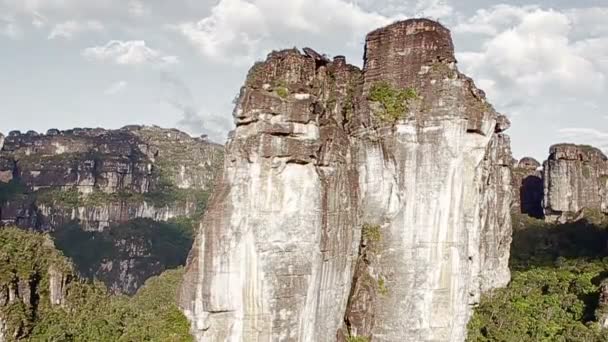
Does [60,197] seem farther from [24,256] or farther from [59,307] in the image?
[59,307]

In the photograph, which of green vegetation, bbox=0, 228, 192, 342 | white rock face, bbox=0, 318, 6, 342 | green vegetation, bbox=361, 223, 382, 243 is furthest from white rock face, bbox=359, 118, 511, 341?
white rock face, bbox=0, 318, 6, 342

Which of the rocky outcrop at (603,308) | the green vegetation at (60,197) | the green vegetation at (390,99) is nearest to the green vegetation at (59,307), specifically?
the green vegetation at (390,99)

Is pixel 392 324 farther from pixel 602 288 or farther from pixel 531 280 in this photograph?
pixel 531 280

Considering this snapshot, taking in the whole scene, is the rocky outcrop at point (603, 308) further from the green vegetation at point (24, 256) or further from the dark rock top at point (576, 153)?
the dark rock top at point (576, 153)

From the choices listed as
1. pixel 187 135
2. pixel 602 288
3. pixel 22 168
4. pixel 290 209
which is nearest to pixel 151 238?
pixel 22 168

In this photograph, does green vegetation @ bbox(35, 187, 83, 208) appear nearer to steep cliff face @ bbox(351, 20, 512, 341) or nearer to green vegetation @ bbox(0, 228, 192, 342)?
green vegetation @ bbox(0, 228, 192, 342)
